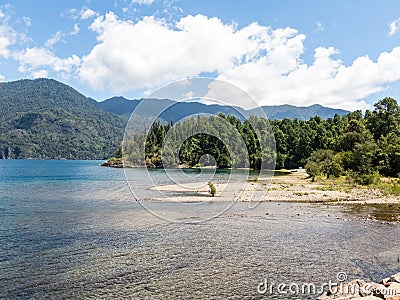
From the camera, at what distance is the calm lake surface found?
14.4 metres

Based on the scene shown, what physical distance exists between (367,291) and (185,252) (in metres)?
9.83

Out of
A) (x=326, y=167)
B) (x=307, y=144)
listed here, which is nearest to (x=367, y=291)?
(x=326, y=167)

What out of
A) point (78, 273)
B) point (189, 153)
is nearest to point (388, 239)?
point (78, 273)

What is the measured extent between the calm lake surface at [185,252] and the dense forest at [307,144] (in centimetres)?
2280

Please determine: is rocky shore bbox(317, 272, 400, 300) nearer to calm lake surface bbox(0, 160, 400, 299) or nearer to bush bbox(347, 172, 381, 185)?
calm lake surface bbox(0, 160, 400, 299)

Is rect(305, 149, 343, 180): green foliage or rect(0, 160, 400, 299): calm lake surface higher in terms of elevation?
rect(305, 149, 343, 180): green foliage

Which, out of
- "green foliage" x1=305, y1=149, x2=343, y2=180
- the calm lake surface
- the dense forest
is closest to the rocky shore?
the calm lake surface

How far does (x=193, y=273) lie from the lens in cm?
1593

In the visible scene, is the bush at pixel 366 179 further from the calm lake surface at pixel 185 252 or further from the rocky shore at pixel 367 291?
the rocky shore at pixel 367 291

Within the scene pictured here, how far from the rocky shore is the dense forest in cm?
3654

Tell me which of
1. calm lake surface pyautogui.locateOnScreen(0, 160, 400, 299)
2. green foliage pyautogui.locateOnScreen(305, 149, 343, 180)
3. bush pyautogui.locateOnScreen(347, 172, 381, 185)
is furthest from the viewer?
green foliage pyautogui.locateOnScreen(305, 149, 343, 180)

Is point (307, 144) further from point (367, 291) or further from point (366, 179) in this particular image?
point (367, 291)

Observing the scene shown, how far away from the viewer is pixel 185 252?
19.2 meters

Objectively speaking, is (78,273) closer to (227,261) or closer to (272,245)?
(227,261)
